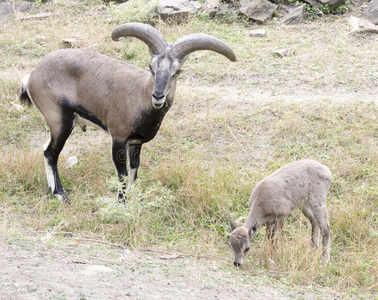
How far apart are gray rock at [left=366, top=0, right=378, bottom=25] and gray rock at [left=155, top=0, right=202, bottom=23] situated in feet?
14.4

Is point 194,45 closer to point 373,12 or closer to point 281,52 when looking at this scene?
point 281,52

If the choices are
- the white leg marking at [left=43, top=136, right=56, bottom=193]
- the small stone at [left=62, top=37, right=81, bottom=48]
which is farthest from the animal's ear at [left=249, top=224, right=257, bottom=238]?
the small stone at [left=62, top=37, right=81, bottom=48]

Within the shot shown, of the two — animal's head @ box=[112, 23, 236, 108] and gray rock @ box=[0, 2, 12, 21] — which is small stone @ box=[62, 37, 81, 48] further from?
animal's head @ box=[112, 23, 236, 108]

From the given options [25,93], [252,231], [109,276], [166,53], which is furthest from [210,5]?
[109,276]

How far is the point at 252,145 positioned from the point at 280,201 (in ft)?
9.80

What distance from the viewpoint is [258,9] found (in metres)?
13.7

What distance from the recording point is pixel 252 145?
935 cm

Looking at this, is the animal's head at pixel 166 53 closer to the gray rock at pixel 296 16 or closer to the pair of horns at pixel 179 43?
the pair of horns at pixel 179 43

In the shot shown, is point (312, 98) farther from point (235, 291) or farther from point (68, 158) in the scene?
point (235, 291)

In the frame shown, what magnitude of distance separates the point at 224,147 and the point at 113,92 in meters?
2.67

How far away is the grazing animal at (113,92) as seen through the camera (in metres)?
7.00

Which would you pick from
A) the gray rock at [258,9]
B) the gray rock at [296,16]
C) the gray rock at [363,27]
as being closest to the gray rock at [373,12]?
the gray rock at [363,27]

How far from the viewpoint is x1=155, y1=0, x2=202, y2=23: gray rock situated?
43.8 feet

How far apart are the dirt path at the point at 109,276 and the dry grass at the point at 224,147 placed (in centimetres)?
56
